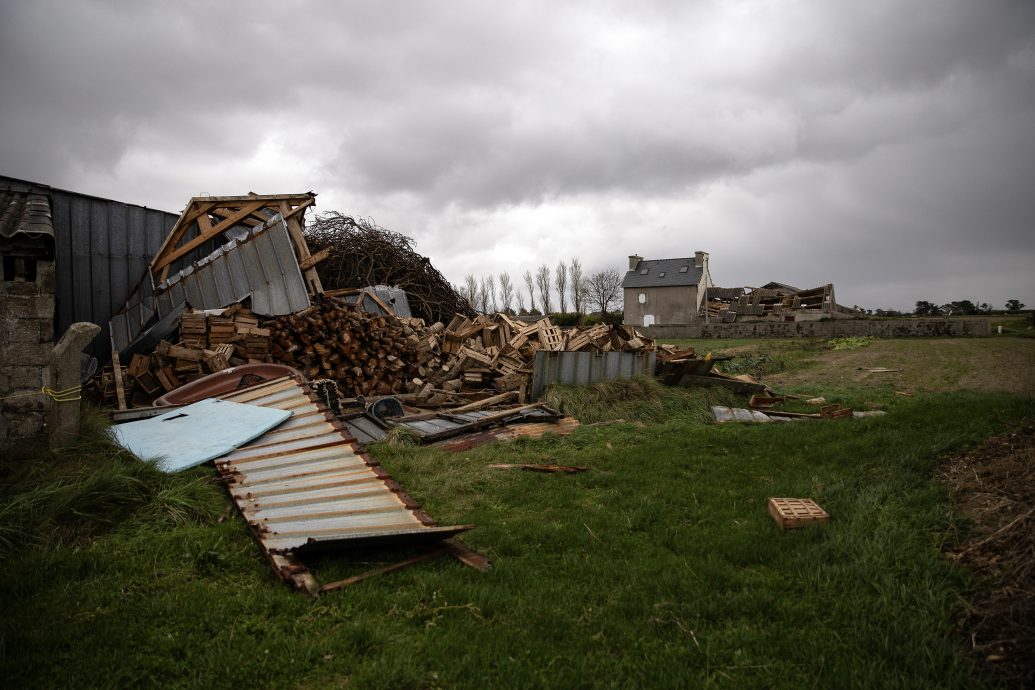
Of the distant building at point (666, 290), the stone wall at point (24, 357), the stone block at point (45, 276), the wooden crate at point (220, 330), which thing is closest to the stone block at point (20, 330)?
the stone wall at point (24, 357)

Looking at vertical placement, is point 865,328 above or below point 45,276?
below

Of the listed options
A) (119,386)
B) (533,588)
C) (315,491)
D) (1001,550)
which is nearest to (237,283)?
(119,386)

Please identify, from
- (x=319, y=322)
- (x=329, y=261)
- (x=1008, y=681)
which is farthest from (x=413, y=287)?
(x=1008, y=681)

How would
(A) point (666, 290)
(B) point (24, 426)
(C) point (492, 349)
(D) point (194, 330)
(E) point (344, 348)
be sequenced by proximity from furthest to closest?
(A) point (666, 290), (C) point (492, 349), (E) point (344, 348), (D) point (194, 330), (B) point (24, 426)

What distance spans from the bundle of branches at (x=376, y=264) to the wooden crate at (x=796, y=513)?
42.2 ft

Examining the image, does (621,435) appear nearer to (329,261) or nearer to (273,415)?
(273,415)

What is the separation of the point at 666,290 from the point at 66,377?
42.6m

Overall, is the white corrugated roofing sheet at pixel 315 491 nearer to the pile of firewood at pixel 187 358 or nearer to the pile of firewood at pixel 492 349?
the pile of firewood at pixel 187 358

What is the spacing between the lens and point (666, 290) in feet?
147

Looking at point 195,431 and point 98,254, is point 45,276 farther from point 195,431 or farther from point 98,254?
point 98,254

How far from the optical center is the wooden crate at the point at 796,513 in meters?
4.50

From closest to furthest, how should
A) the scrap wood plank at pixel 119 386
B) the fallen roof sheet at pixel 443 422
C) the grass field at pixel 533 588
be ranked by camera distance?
the grass field at pixel 533 588 → the fallen roof sheet at pixel 443 422 → the scrap wood plank at pixel 119 386

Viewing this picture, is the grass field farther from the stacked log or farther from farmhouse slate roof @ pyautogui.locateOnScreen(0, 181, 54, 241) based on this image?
the stacked log

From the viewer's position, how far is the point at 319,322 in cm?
1094
